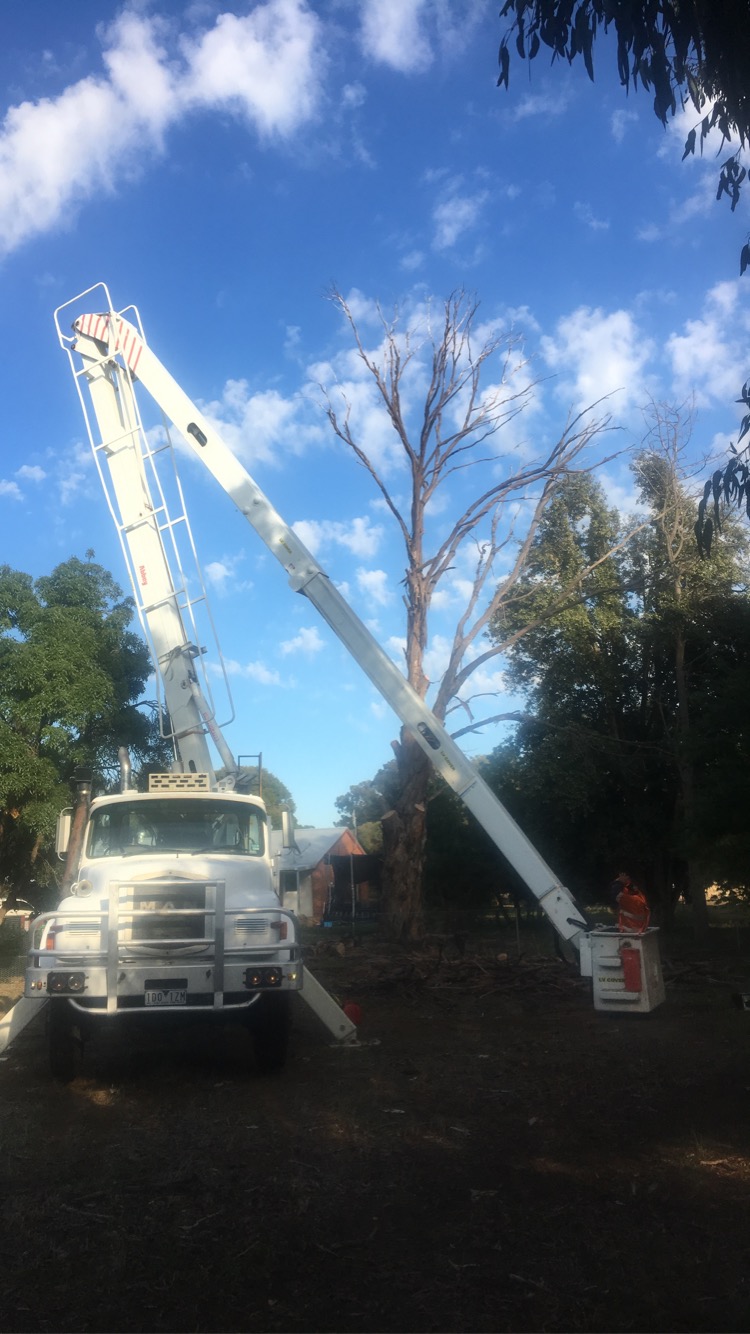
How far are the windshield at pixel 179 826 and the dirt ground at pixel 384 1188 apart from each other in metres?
2.16

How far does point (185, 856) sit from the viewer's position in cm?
997

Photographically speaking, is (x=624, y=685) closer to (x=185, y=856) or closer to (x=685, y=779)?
(x=685, y=779)

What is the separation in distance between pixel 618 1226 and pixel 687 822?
19107mm

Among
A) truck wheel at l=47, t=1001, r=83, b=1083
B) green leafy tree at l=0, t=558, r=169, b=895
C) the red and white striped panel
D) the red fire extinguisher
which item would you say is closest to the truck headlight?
truck wheel at l=47, t=1001, r=83, b=1083

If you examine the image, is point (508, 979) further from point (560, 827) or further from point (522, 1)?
point (560, 827)

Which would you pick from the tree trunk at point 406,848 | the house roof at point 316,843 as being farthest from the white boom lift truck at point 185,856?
the house roof at point 316,843

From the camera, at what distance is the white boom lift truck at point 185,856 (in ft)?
29.8

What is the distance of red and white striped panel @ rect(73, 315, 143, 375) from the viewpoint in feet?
46.5

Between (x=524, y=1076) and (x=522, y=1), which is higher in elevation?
(x=522, y=1)

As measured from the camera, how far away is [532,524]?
20516 millimetres

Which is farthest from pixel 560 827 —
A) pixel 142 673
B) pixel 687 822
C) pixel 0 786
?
pixel 0 786

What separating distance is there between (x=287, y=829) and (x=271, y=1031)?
82.9 inches

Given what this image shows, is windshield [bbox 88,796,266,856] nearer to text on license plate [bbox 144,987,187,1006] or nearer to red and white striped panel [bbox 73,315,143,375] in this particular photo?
text on license plate [bbox 144,987,187,1006]

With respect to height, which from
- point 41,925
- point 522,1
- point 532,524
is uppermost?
point 532,524
